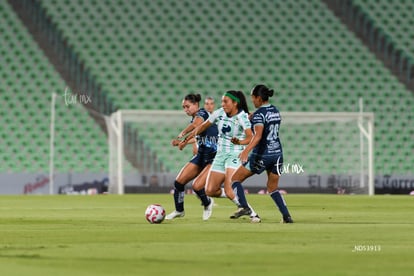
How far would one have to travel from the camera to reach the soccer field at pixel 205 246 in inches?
301

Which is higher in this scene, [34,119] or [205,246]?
[34,119]

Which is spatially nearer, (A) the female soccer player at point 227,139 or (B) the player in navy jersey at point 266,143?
(B) the player in navy jersey at point 266,143

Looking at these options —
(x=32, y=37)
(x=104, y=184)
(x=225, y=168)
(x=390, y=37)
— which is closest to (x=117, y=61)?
(x=32, y=37)

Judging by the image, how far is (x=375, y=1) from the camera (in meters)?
38.8

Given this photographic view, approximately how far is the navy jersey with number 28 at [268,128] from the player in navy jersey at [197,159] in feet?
6.52

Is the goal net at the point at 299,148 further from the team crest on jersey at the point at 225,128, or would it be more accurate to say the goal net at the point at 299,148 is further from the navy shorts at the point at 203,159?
the team crest on jersey at the point at 225,128

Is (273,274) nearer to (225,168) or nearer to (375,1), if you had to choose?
(225,168)

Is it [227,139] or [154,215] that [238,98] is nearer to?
[227,139]

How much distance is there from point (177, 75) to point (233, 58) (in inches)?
95.3

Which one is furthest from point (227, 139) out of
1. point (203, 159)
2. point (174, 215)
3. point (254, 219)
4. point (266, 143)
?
point (266, 143)

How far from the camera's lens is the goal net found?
1231 inches

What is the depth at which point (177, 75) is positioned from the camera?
3519 centimetres

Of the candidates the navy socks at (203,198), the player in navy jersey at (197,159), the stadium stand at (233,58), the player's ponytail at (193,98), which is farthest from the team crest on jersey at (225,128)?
the stadium stand at (233,58)

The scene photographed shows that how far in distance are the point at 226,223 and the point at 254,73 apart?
72.8 ft
